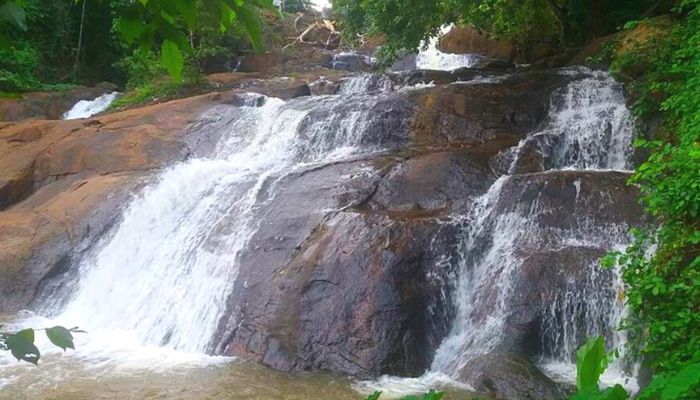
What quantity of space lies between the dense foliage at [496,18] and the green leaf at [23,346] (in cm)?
1112

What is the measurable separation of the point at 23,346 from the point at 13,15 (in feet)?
2.41

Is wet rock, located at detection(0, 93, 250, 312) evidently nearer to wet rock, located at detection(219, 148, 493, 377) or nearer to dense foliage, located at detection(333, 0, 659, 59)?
wet rock, located at detection(219, 148, 493, 377)

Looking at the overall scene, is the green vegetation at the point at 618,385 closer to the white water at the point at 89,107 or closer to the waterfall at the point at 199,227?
the waterfall at the point at 199,227

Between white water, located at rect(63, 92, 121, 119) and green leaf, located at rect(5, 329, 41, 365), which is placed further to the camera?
white water, located at rect(63, 92, 121, 119)

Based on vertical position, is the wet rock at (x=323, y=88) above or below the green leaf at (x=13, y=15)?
above

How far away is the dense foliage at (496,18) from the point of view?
12216mm

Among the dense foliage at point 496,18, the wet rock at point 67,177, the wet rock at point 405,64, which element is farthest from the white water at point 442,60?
the wet rock at point 67,177

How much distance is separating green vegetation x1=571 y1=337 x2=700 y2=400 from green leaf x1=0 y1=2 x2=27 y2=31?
5.89 feet

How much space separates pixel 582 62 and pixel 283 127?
6080mm

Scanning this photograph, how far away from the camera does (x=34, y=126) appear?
13.9 meters

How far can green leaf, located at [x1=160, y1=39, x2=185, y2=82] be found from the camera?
1667 millimetres

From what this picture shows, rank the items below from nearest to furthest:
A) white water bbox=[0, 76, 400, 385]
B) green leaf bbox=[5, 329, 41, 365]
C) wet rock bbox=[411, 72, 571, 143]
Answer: green leaf bbox=[5, 329, 41, 365], white water bbox=[0, 76, 400, 385], wet rock bbox=[411, 72, 571, 143]

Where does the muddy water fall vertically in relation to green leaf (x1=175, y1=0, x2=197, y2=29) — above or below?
below

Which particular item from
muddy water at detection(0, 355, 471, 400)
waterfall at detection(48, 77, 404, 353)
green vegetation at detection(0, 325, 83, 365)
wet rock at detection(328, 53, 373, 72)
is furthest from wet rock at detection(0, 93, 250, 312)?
green vegetation at detection(0, 325, 83, 365)
